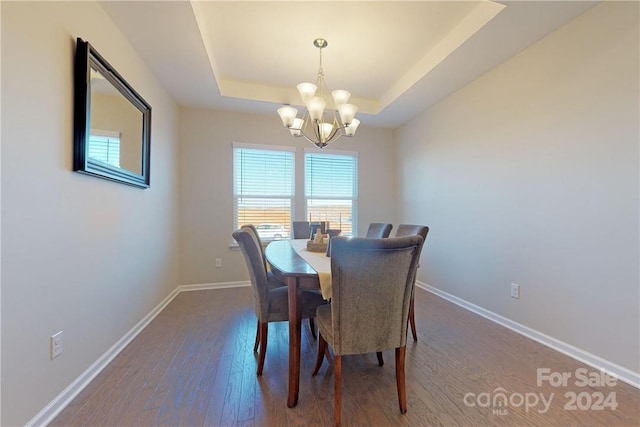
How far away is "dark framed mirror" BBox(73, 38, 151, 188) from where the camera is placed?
5.29 feet

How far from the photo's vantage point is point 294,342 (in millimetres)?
1506

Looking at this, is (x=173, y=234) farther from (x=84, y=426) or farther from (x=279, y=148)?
(x=84, y=426)

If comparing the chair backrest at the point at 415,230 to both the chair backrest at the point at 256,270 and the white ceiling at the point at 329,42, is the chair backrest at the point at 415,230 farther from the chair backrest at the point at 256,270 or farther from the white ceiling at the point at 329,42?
the white ceiling at the point at 329,42

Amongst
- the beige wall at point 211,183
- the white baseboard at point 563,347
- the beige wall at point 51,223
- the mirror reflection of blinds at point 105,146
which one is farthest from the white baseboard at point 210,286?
the white baseboard at point 563,347

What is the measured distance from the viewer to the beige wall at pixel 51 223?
120 cm

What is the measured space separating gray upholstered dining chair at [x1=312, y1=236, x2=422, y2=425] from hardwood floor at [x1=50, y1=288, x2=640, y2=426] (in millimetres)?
238

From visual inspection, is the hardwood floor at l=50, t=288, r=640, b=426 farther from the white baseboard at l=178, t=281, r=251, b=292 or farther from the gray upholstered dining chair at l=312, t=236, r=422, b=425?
the white baseboard at l=178, t=281, r=251, b=292

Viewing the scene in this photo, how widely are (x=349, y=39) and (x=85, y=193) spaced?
95.6 inches

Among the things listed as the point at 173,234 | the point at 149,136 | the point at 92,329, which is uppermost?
the point at 149,136

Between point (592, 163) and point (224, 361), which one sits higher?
point (592, 163)

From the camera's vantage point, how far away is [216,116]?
3.80 metres

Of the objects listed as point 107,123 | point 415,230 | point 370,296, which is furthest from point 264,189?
point 370,296

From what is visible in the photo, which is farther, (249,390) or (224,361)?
(224,361)

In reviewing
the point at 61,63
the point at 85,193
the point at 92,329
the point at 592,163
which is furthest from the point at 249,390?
the point at 592,163
